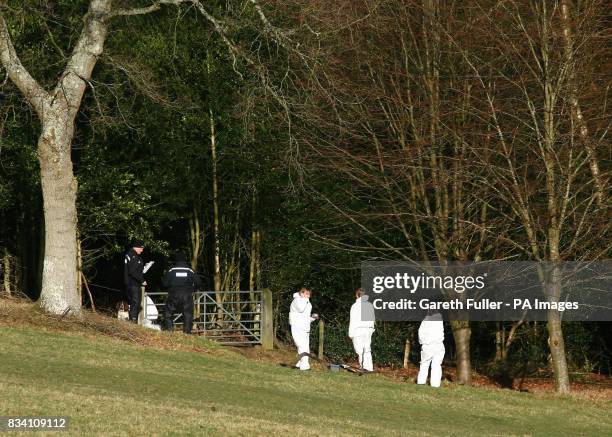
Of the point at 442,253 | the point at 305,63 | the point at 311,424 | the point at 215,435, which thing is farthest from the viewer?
the point at 442,253

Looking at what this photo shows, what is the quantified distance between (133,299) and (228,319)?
4.94 meters

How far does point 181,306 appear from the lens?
26.9 m

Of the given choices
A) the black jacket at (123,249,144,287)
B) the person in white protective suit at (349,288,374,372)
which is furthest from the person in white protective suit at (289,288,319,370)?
the black jacket at (123,249,144,287)

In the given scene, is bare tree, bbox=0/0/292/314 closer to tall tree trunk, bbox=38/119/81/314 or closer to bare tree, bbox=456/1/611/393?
tall tree trunk, bbox=38/119/81/314

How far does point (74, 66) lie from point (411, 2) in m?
7.97

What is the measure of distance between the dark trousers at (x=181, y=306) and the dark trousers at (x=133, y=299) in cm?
91

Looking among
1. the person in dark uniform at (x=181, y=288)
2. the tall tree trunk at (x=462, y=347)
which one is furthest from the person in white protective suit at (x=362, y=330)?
the tall tree trunk at (x=462, y=347)

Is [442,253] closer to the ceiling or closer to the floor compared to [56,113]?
closer to the floor

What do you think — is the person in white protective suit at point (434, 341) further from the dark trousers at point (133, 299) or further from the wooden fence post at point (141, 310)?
the wooden fence post at point (141, 310)

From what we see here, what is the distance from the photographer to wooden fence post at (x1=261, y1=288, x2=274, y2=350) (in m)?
29.1

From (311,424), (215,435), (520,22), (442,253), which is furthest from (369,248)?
(215,435)

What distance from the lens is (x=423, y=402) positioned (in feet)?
71.0

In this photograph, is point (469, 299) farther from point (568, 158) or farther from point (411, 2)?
point (411, 2)

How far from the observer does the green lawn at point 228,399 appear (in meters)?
15.1
